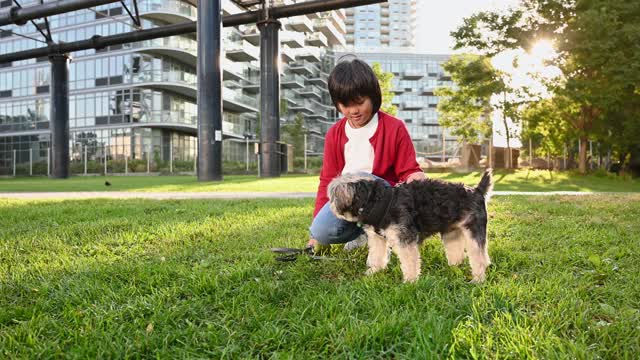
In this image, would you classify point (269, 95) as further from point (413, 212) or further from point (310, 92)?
point (310, 92)

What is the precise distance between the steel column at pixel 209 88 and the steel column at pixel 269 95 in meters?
4.34

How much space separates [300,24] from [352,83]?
7563cm

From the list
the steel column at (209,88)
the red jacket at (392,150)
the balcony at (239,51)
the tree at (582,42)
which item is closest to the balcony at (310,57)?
the balcony at (239,51)

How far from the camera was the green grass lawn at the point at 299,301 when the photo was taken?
2.07 m

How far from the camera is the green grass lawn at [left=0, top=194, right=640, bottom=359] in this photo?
2066 mm

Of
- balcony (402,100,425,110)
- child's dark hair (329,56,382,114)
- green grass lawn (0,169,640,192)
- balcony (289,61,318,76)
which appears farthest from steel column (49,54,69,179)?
balcony (402,100,425,110)

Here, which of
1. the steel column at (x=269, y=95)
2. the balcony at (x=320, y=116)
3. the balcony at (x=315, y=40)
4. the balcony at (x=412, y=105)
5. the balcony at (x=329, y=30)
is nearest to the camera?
the steel column at (x=269, y=95)

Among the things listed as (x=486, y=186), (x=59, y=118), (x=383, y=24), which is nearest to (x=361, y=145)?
(x=486, y=186)

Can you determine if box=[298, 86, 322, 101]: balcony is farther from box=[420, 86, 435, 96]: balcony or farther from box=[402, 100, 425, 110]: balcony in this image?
box=[420, 86, 435, 96]: balcony

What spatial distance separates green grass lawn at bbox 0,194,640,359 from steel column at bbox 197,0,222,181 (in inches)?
499

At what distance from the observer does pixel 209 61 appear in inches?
667

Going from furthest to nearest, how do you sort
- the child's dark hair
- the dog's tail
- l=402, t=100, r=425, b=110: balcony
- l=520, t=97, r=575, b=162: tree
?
l=402, t=100, r=425, b=110: balcony, l=520, t=97, r=575, b=162: tree, the child's dark hair, the dog's tail

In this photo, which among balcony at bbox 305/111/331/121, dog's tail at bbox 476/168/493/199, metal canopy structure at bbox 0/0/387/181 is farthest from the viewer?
balcony at bbox 305/111/331/121

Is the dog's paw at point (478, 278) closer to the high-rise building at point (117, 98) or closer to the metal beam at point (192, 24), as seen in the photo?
the metal beam at point (192, 24)
